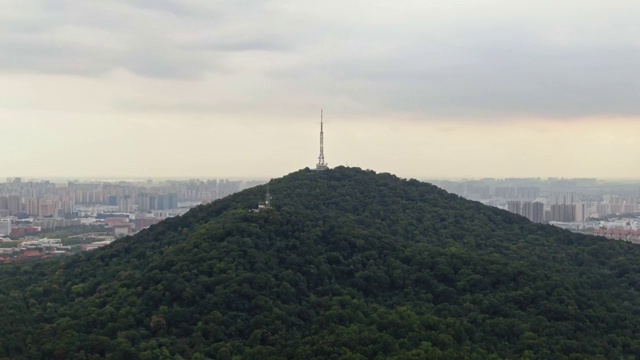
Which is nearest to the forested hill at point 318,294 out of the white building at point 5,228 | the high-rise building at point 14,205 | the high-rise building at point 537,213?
the white building at point 5,228

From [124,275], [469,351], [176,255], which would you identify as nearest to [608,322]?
[469,351]

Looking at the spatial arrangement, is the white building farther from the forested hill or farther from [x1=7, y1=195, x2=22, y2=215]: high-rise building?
the forested hill

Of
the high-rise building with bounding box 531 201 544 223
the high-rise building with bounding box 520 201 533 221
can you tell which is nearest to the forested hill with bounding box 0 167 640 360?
the high-rise building with bounding box 520 201 533 221

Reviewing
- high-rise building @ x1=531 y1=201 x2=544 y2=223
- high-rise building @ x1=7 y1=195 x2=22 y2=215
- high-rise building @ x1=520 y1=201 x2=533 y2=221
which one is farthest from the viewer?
high-rise building @ x1=7 y1=195 x2=22 y2=215

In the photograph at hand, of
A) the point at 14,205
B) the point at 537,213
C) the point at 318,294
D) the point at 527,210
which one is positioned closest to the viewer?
the point at 318,294

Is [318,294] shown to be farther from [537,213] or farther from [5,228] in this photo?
[537,213]

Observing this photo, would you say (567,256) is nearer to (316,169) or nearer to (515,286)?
(515,286)

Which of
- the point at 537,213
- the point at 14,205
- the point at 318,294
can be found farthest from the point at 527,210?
the point at 318,294

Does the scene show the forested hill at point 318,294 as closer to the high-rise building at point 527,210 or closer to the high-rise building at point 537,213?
the high-rise building at point 527,210

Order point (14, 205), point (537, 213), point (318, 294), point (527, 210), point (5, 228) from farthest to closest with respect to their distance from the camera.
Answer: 1. point (14, 205)
2. point (537, 213)
3. point (527, 210)
4. point (5, 228)
5. point (318, 294)
